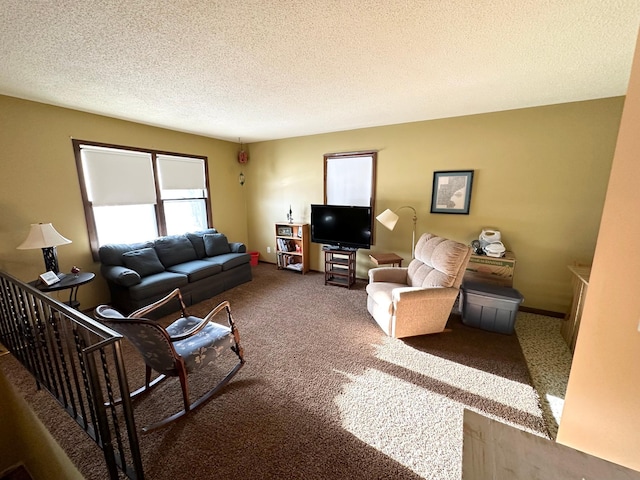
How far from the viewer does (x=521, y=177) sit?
316 cm

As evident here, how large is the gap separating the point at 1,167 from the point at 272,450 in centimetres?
384

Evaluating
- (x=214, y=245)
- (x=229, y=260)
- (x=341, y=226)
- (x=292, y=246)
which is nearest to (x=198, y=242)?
(x=214, y=245)

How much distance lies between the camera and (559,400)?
6.20 ft

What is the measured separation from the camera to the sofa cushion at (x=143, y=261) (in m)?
3.26

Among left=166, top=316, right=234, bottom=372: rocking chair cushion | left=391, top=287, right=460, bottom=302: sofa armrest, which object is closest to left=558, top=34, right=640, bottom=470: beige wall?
left=391, top=287, right=460, bottom=302: sofa armrest

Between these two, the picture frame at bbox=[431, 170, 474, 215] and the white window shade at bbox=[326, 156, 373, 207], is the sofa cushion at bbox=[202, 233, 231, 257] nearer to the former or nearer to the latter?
the white window shade at bbox=[326, 156, 373, 207]

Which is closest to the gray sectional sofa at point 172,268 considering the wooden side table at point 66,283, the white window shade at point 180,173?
the wooden side table at point 66,283

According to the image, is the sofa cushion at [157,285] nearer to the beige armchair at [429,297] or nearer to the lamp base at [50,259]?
the lamp base at [50,259]

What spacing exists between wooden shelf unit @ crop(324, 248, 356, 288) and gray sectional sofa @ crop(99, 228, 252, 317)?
55.1 inches

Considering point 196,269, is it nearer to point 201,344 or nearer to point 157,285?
point 157,285

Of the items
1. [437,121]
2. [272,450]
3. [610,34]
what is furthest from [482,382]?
[437,121]

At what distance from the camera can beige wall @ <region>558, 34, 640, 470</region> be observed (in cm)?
99

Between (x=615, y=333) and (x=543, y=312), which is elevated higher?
(x=615, y=333)

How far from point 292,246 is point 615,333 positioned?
169 inches
